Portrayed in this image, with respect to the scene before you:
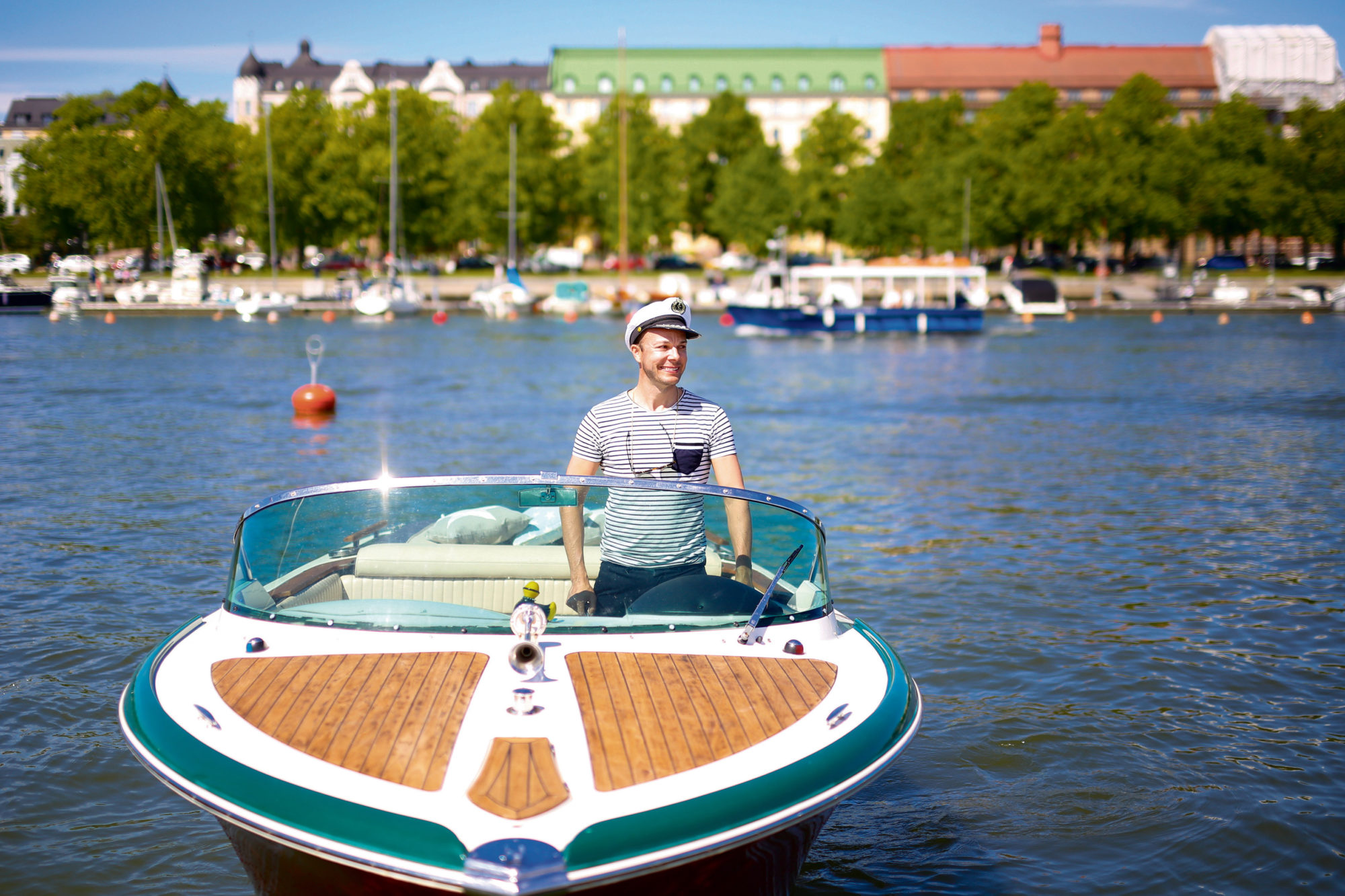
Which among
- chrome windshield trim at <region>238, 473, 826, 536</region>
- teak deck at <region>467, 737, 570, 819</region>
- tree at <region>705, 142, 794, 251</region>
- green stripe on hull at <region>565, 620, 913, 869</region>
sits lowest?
green stripe on hull at <region>565, 620, 913, 869</region>

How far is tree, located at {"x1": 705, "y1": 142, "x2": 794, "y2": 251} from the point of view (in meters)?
84.9

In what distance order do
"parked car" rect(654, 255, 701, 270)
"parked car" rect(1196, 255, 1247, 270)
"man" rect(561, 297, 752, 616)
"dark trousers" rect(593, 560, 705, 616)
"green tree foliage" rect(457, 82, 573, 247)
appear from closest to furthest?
"dark trousers" rect(593, 560, 705, 616), "man" rect(561, 297, 752, 616), "parked car" rect(1196, 255, 1247, 270), "green tree foliage" rect(457, 82, 573, 247), "parked car" rect(654, 255, 701, 270)

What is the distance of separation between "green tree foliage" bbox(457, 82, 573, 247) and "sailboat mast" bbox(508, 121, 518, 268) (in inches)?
12.0

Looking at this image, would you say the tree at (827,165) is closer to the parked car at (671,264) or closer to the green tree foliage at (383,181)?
the parked car at (671,264)

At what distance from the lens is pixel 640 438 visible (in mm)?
5559

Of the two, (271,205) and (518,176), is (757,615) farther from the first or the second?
(518,176)

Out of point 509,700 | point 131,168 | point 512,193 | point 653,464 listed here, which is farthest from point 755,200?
point 509,700

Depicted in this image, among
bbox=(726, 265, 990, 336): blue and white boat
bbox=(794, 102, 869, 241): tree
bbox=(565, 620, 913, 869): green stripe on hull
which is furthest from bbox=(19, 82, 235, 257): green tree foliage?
bbox=(565, 620, 913, 869): green stripe on hull

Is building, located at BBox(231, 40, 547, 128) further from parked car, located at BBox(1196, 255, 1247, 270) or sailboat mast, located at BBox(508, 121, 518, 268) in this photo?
A: parked car, located at BBox(1196, 255, 1247, 270)

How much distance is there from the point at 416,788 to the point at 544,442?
1694 cm

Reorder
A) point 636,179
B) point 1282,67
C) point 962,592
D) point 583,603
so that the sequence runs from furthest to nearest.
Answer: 1. point 1282,67
2. point 636,179
3. point 962,592
4. point 583,603

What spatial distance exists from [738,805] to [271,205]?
77.4 meters

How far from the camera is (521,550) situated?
5.39 metres

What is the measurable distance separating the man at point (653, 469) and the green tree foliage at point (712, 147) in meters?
86.7
